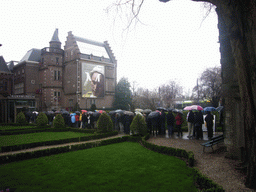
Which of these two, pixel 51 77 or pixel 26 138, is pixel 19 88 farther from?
pixel 26 138

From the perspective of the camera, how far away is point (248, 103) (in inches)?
199

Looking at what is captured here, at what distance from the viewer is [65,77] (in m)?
44.8

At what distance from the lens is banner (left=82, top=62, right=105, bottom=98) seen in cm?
4209

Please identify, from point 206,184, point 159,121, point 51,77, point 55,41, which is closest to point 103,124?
point 159,121

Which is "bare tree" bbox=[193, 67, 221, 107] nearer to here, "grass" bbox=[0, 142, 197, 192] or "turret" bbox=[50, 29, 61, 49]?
"grass" bbox=[0, 142, 197, 192]

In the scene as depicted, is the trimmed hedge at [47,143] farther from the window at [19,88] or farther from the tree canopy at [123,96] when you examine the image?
the window at [19,88]

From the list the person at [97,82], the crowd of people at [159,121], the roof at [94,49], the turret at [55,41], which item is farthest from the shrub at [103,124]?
the turret at [55,41]

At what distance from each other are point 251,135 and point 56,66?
44383mm

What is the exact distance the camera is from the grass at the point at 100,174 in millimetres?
5547

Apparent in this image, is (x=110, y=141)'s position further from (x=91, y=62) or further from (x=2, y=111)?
(x=91, y=62)

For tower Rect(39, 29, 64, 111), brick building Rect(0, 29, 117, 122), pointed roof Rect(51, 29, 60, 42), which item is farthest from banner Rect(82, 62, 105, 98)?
pointed roof Rect(51, 29, 60, 42)

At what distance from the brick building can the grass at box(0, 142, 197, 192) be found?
32262 mm

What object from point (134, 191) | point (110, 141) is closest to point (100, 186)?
point (134, 191)

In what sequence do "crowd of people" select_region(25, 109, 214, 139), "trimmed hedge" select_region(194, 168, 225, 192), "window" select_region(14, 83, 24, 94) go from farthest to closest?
1. "window" select_region(14, 83, 24, 94)
2. "crowd of people" select_region(25, 109, 214, 139)
3. "trimmed hedge" select_region(194, 168, 225, 192)
